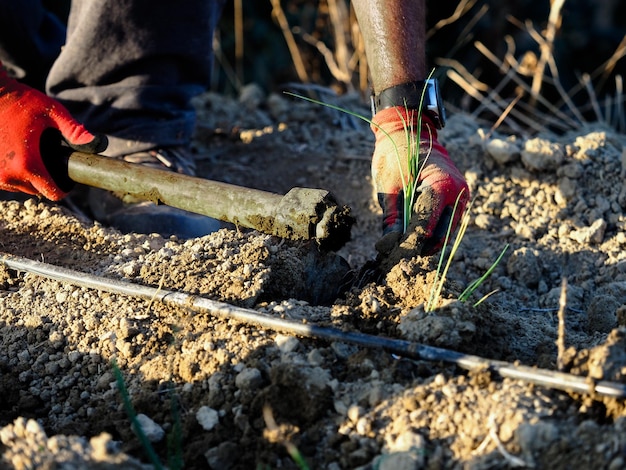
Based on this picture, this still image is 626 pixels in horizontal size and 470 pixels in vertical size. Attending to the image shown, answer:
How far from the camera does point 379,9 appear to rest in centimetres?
208

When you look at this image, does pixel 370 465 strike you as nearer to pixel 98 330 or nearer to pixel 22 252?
pixel 98 330

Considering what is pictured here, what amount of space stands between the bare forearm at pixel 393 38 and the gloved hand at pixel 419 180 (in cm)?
11

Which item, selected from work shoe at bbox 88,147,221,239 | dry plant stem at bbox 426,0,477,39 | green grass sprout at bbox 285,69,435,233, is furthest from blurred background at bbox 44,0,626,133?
green grass sprout at bbox 285,69,435,233

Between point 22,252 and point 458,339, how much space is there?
129 centimetres

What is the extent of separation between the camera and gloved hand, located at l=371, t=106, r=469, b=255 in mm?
1899

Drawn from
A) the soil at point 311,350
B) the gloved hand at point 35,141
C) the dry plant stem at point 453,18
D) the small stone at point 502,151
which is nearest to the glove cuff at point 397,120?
the soil at point 311,350

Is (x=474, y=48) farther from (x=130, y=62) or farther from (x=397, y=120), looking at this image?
(x=397, y=120)

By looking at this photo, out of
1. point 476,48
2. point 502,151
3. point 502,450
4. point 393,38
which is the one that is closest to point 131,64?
point 393,38

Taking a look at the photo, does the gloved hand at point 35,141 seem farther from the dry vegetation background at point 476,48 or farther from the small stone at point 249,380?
the dry vegetation background at point 476,48

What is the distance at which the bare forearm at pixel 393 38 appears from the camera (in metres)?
2.08

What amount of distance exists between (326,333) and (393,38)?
3.10 ft

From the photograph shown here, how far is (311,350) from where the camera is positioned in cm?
159

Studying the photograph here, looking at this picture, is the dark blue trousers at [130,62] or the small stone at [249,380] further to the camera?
the dark blue trousers at [130,62]

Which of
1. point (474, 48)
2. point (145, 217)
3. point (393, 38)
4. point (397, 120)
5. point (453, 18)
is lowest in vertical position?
point (474, 48)
